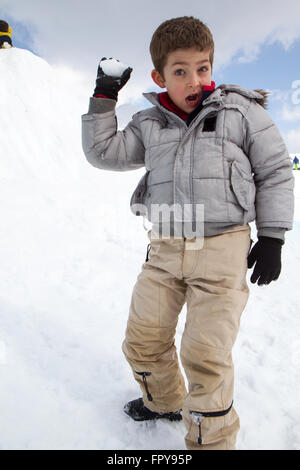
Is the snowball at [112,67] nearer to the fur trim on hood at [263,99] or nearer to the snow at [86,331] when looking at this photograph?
the fur trim on hood at [263,99]

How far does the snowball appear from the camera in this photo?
5.16 ft

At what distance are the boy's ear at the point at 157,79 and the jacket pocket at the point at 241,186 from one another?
A: 0.67 m

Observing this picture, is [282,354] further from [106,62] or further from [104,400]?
[106,62]

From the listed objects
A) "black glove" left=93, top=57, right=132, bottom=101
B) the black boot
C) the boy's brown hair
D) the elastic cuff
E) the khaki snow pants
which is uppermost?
the boy's brown hair

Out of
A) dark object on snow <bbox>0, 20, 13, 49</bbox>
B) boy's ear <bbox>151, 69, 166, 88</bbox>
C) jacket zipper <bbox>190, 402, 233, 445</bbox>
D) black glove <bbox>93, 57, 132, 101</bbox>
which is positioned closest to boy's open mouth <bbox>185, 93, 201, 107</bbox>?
boy's ear <bbox>151, 69, 166, 88</bbox>

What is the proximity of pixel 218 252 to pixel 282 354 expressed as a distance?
1.47 metres

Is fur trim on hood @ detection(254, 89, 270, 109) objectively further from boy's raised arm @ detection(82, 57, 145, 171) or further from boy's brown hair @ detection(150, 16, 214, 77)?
boy's raised arm @ detection(82, 57, 145, 171)

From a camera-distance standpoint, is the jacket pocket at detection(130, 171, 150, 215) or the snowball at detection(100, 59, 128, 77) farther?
the jacket pocket at detection(130, 171, 150, 215)

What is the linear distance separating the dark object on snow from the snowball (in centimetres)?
825

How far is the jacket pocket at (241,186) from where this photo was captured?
4.59ft

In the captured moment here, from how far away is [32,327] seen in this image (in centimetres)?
266

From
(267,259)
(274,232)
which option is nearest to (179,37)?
(274,232)

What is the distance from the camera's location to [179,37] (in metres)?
1.47
